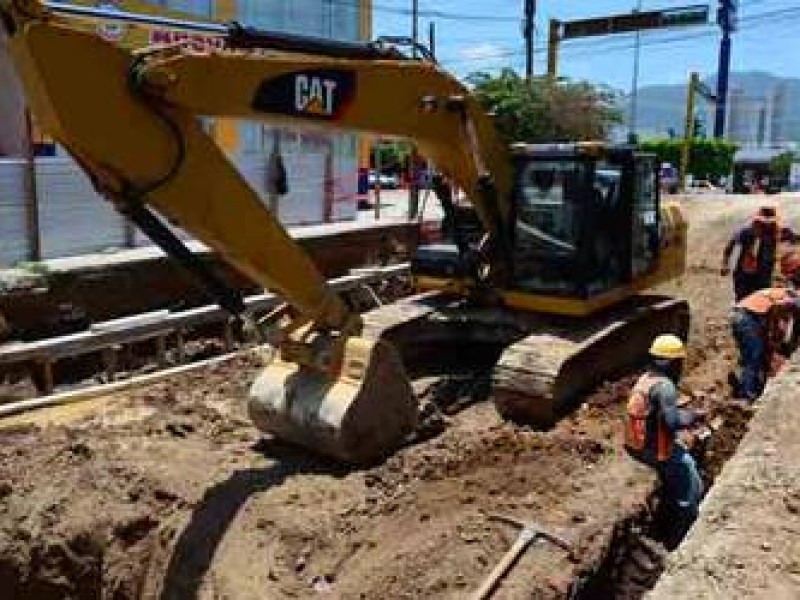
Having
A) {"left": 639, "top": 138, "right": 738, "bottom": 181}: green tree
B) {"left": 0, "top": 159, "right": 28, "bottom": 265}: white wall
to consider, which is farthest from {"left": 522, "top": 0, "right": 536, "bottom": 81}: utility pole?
{"left": 0, "top": 159, "right": 28, "bottom": 265}: white wall

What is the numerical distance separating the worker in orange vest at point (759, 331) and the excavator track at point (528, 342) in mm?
Answer: 942

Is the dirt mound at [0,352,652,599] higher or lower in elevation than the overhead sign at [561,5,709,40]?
lower

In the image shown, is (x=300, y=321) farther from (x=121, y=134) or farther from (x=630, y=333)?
(x=630, y=333)

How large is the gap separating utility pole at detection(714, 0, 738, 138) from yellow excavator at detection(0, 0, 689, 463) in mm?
42482

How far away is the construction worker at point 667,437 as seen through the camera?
6441 millimetres

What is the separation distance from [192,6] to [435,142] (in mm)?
18063

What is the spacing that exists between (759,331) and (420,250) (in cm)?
320

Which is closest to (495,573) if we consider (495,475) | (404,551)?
(404,551)

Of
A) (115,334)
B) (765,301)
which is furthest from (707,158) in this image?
(115,334)

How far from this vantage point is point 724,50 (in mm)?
50344

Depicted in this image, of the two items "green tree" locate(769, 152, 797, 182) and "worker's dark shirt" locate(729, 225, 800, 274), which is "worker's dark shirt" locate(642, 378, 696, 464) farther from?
"green tree" locate(769, 152, 797, 182)

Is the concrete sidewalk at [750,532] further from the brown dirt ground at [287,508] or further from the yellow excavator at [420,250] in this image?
the yellow excavator at [420,250]

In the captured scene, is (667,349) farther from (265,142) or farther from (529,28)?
(529,28)

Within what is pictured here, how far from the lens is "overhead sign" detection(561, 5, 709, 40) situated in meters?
34.3
